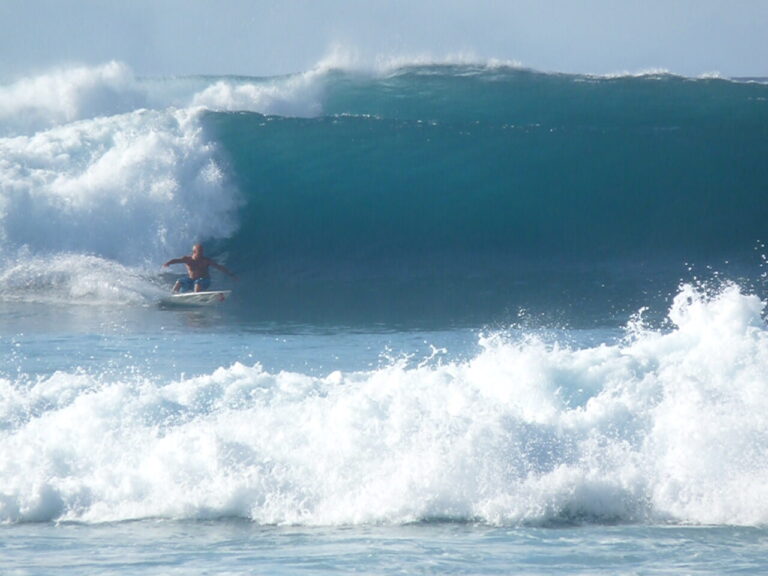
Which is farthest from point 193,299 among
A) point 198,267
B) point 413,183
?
point 413,183

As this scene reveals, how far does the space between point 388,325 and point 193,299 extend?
2.55 m

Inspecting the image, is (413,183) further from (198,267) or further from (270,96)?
(198,267)

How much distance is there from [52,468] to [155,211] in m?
9.06

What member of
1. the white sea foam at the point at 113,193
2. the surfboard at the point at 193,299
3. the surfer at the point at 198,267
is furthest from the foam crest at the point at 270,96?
the surfboard at the point at 193,299

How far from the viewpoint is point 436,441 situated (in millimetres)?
6035

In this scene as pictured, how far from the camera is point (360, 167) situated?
15.9 meters

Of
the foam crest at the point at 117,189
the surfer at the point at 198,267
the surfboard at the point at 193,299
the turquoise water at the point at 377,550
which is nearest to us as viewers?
the turquoise water at the point at 377,550

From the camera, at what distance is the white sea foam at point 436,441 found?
5684 mm

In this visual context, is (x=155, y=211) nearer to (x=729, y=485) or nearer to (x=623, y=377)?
(x=623, y=377)

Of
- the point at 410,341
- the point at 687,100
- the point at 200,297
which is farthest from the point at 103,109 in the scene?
the point at 410,341

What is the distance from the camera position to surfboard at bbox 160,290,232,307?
11.7 meters

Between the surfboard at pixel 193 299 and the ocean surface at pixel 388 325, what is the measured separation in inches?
14.4

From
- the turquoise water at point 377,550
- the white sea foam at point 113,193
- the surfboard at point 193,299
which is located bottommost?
the turquoise water at point 377,550

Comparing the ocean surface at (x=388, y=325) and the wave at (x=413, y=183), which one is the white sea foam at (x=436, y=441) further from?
the wave at (x=413, y=183)
